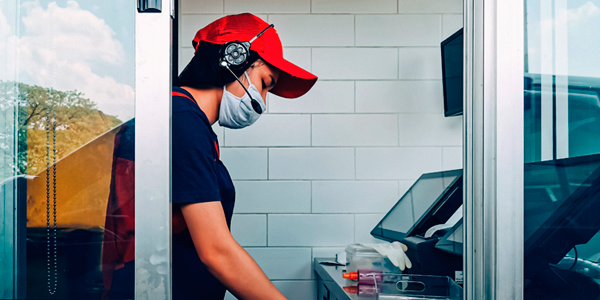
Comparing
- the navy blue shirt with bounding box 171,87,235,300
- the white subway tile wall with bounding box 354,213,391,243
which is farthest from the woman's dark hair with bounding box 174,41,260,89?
the white subway tile wall with bounding box 354,213,391,243

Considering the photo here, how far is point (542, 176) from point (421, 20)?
1.31m

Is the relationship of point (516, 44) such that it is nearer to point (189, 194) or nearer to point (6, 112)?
point (189, 194)

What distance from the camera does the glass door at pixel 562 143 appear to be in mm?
772

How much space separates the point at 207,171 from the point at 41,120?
0.30 meters

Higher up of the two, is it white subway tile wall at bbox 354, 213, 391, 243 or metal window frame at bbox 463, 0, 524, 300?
metal window frame at bbox 463, 0, 524, 300

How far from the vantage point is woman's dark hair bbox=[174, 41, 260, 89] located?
1.04 metres

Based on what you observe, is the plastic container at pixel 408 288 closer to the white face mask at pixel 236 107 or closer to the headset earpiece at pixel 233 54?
the white face mask at pixel 236 107

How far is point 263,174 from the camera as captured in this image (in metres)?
1.89

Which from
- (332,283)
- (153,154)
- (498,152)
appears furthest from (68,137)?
(332,283)

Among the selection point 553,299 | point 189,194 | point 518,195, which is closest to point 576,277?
point 553,299

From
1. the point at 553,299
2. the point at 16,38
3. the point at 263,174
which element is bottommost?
the point at 553,299

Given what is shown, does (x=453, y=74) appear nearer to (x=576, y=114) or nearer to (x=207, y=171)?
(x=576, y=114)

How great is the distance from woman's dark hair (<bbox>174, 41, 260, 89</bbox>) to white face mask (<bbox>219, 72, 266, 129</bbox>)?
6 centimetres

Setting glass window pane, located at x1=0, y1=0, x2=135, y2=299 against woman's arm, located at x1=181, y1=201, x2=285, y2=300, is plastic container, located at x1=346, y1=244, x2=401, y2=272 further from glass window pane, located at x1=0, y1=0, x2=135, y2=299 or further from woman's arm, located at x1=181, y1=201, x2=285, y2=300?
glass window pane, located at x1=0, y1=0, x2=135, y2=299
